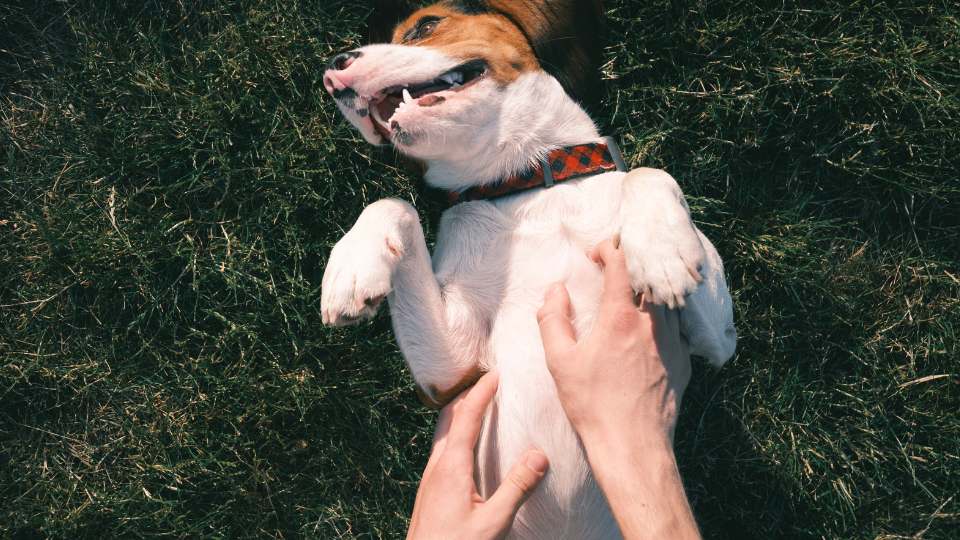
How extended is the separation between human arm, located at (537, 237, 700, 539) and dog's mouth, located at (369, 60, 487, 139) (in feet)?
2.75

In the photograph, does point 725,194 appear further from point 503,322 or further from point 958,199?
point 503,322

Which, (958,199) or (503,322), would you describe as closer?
(503,322)

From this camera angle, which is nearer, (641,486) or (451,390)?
(641,486)

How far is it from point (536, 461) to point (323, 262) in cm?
178

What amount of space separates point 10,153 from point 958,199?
17.0 feet

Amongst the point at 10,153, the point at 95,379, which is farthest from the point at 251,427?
the point at 10,153

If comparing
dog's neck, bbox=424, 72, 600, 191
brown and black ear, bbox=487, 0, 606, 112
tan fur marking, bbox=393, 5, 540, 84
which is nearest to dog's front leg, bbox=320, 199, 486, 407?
dog's neck, bbox=424, 72, 600, 191

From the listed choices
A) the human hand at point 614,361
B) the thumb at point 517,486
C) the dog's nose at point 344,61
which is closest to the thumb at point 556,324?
the human hand at point 614,361

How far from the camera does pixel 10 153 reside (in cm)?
387

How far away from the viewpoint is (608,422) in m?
2.53

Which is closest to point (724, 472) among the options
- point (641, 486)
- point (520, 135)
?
point (641, 486)

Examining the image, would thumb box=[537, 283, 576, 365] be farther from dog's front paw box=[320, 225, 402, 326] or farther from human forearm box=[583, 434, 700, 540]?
dog's front paw box=[320, 225, 402, 326]

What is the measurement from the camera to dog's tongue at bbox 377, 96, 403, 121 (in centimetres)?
275

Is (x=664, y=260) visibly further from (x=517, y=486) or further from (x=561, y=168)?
(x=517, y=486)
